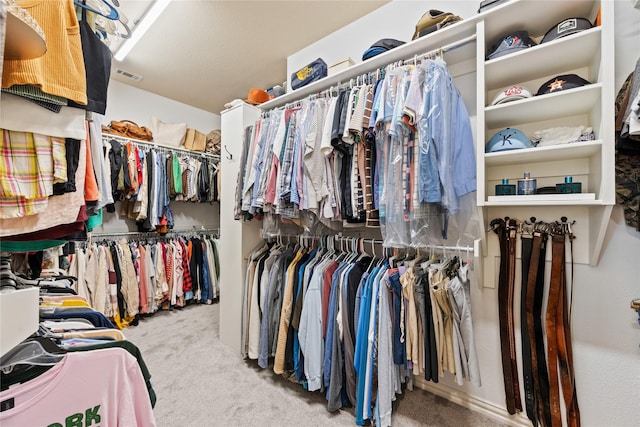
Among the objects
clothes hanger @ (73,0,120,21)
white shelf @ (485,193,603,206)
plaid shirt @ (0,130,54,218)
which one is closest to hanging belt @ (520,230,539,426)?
white shelf @ (485,193,603,206)

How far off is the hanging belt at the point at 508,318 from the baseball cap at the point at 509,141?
45 cm

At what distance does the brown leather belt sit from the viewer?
130 cm

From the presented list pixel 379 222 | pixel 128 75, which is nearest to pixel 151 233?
pixel 128 75

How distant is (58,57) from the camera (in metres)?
0.69

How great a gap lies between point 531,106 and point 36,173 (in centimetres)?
187

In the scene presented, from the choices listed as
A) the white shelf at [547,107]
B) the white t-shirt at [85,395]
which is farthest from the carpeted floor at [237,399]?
the white shelf at [547,107]

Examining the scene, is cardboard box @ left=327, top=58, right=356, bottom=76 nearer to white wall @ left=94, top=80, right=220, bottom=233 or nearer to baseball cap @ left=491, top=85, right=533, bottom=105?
baseball cap @ left=491, top=85, right=533, bottom=105

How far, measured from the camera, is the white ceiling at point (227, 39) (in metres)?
2.04

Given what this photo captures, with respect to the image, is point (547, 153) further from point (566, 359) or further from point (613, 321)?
point (566, 359)

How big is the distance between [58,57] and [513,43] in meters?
1.76

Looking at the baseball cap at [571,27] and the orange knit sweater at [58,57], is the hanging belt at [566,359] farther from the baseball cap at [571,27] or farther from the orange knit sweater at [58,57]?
the orange knit sweater at [58,57]

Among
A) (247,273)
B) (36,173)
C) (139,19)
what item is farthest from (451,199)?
(139,19)

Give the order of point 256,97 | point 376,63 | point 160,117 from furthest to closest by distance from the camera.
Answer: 1. point 160,117
2. point 256,97
3. point 376,63

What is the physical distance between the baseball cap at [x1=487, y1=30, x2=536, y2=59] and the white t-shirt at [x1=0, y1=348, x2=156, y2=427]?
6.26ft
